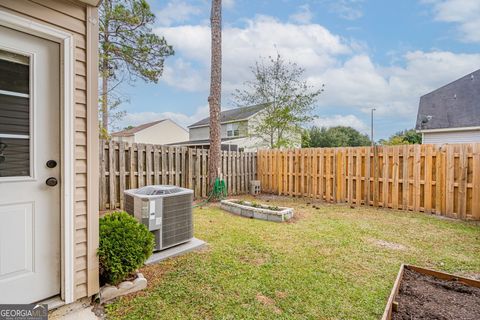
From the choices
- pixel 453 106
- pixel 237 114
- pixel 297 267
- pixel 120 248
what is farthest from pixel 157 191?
pixel 237 114

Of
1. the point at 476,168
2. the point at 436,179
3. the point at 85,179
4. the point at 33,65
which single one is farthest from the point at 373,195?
the point at 33,65

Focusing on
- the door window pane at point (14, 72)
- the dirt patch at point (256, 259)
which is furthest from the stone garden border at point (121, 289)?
the door window pane at point (14, 72)

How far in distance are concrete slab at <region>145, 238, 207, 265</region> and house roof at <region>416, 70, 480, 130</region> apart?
43.0ft

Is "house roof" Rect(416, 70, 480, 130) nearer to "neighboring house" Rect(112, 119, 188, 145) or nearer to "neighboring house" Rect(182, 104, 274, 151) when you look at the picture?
"neighboring house" Rect(182, 104, 274, 151)

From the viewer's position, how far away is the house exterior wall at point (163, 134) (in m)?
25.7

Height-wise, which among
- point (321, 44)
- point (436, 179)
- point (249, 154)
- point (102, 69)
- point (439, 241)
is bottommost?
point (439, 241)

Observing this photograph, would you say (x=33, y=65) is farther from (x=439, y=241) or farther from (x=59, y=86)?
(x=439, y=241)

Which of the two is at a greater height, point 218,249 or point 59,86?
point 59,86

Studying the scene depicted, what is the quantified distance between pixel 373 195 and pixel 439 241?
9.09 feet

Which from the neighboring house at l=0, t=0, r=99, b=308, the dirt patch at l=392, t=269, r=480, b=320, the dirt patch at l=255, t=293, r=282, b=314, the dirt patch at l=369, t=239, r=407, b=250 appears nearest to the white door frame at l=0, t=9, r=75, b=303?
the neighboring house at l=0, t=0, r=99, b=308

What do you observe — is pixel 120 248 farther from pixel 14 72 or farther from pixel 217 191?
pixel 217 191

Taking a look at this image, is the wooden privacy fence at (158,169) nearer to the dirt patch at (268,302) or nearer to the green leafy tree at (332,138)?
the dirt patch at (268,302)

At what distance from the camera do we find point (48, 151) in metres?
1.96

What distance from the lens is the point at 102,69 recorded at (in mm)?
8055
